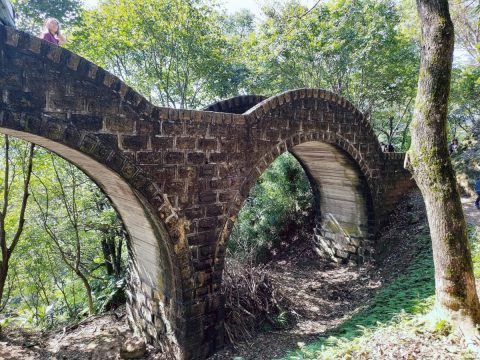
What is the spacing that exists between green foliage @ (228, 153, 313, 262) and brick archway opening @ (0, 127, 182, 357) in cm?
501

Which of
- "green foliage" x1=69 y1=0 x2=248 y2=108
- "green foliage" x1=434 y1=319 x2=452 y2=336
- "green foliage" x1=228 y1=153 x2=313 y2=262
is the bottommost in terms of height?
"green foliage" x1=434 y1=319 x2=452 y2=336

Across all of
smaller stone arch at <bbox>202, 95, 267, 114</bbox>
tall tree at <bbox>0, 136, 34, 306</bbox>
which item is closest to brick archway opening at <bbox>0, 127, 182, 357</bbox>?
smaller stone arch at <bbox>202, 95, 267, 114</bbox>

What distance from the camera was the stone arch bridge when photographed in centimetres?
324

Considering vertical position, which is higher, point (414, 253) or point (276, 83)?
point (276, 83)

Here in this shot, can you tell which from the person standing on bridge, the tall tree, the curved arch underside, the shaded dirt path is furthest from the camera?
the curved arch underside

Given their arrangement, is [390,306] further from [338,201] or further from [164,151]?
[164,151]

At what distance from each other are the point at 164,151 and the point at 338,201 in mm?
5755

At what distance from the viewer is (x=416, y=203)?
862cm

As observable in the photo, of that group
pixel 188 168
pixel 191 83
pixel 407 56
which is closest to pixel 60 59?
pixel 188 168

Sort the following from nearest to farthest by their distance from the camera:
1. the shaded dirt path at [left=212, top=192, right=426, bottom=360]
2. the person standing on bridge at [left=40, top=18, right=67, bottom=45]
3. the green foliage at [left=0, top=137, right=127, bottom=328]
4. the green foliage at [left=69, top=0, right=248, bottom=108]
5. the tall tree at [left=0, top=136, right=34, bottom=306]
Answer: the person standing on bridge at [left=40, top=18, right=67, bottom=45] → the shaded dirt path at [left=212, top=192, right=426, bottom=360] → the tall tree at [left=0, top=136, right=34, bottom=306] → the green foliage at [left=0, top=137, right=127, bottom=328] → the green foliage at [left=69, top=0, right=248, bottom=108]

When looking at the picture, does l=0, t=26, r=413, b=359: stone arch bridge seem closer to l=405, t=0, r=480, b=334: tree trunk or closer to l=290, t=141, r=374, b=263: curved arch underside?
l=290, t=141, r=374, b=263: curved arch underside

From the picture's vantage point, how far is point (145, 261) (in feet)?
16.8

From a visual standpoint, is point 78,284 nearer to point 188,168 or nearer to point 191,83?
point 191,83

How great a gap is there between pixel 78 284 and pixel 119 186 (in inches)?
379
